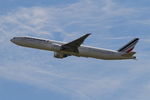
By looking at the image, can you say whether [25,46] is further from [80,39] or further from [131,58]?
[131,58]

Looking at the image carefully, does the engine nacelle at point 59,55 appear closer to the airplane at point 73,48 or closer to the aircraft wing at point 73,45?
the airplane at point 73,48

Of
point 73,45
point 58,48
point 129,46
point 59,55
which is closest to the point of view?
point 58,48

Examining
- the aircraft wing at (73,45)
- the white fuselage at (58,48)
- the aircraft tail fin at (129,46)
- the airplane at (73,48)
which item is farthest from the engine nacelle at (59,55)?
the aircraft tail fin at (129,46)

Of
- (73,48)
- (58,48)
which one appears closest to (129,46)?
(73,48)

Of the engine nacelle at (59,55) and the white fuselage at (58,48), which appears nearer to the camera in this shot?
the white fuselage at (58,48)

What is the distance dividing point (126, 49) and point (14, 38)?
3106 centimetres

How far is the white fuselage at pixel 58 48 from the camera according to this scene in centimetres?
14375

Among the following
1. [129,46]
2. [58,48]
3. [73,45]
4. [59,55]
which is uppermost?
[129,46]

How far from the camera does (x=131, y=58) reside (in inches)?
5763

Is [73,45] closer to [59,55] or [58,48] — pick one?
[58,48]

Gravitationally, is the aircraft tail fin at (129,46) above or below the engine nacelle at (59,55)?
above

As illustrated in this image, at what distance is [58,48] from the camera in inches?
5709

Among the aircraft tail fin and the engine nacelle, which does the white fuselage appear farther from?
the aircraft tail fin

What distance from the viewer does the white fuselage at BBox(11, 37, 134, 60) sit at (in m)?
144
